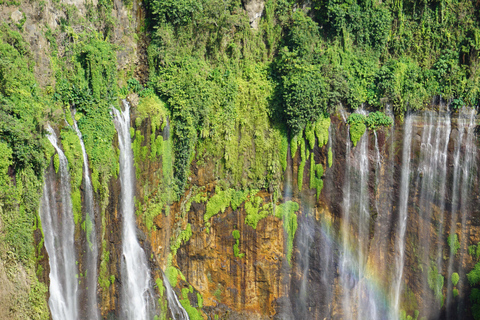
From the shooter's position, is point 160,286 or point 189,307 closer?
point 160,286

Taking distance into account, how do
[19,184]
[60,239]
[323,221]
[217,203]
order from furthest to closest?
[323,221] < [217,203] < [60,239] < [19,184]

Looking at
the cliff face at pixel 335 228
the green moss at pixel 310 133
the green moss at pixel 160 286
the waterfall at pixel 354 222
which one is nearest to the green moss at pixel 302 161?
the cliff face at pixel 335 228

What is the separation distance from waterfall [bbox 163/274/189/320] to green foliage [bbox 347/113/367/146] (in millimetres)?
9143

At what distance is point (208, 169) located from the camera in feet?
61.4

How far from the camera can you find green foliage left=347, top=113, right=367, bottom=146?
18859 mm

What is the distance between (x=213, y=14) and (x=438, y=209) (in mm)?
12188

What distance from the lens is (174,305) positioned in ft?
58.7

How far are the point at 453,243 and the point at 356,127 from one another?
20.9 feet

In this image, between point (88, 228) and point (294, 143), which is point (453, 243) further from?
point (88, 228)

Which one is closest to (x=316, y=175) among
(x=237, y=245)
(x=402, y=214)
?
(x=402, y=214)

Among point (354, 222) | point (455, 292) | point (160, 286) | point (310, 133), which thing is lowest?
point (455, 292)

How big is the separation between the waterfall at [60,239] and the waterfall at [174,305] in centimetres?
404

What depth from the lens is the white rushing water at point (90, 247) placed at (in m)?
14.9

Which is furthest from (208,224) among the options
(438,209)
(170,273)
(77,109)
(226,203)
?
(438,209)
